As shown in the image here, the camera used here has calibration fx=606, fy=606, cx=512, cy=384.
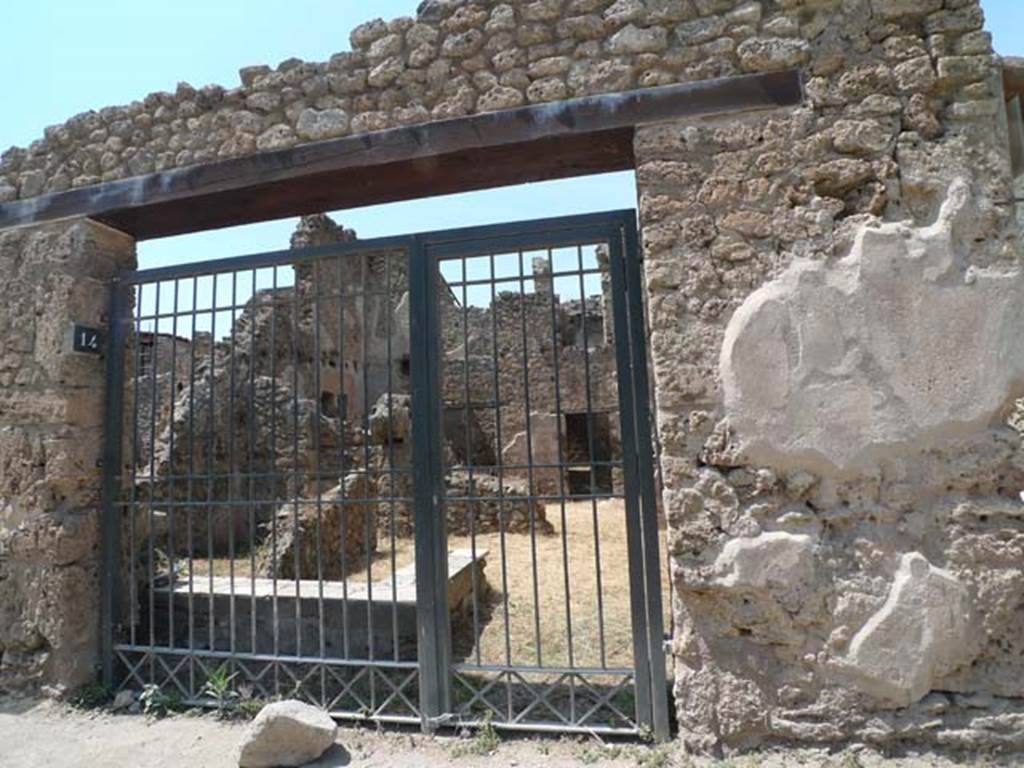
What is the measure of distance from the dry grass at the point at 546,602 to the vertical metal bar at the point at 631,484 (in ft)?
0.55

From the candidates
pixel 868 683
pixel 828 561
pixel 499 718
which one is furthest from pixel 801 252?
pixel 499 718

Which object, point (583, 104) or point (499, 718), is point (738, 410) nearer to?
point (583, 104)

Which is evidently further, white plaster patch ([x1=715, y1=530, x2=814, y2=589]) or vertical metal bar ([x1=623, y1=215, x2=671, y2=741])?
vertical metal bar ([x1=623, y1=215, x2=671, y2=741])

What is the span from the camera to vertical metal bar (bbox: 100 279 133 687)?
3.59 meters

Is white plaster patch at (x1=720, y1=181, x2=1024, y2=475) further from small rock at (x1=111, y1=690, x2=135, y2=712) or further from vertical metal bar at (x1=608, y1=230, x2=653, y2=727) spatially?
small rock at (x1=111, y1=690, x2=135, y2=712)

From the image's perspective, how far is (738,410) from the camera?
8.67 ft

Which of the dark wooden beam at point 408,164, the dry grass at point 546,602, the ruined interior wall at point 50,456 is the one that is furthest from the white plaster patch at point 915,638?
the ruined interior wall at point 50,456

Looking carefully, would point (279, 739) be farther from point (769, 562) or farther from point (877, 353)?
point (877, 353)

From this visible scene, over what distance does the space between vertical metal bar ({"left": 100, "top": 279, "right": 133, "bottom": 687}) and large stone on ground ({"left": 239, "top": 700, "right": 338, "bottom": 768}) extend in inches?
57.8

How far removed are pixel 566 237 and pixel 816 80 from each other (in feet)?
4.34

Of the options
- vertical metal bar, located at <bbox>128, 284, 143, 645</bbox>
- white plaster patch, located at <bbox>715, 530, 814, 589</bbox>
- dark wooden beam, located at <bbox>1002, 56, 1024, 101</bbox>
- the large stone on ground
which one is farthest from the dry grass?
dark wooden beam, located at <bbox>1002, 56, 1024, 101</bbox>

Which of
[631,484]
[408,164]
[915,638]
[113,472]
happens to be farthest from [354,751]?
[408,164]

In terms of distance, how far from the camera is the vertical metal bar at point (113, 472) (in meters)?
3.59

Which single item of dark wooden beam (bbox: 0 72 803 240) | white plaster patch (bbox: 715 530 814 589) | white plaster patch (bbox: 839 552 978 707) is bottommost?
white plaster patch (bbox: 839 552 978 707)
